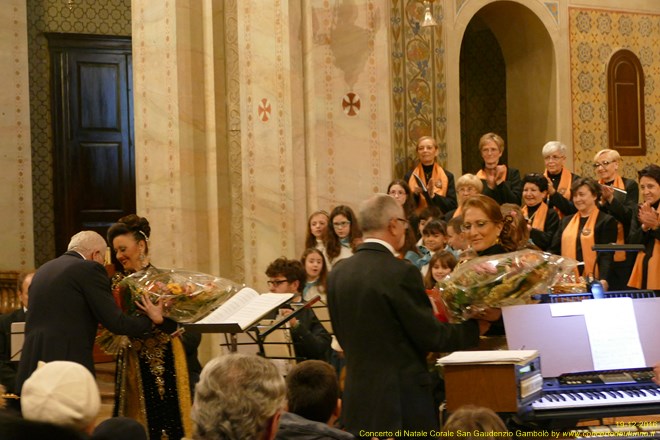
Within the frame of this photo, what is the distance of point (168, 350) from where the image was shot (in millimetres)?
6590

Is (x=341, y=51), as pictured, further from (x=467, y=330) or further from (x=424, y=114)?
(x=467, y=330)

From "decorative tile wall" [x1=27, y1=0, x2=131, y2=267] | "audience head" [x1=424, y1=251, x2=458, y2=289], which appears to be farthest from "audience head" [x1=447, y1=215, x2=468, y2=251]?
"decorative tile wall" [x1=27, y1=0, x2=131, y2=267]

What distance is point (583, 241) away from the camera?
29.8ft

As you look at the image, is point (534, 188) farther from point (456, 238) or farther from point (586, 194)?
point (456, 238)

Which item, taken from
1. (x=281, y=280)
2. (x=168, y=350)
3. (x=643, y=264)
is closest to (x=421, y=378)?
(x=168, y=350)

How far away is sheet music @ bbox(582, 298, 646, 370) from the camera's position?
5414 mm

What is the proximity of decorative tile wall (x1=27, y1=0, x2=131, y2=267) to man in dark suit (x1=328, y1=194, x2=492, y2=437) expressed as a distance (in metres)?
10.3

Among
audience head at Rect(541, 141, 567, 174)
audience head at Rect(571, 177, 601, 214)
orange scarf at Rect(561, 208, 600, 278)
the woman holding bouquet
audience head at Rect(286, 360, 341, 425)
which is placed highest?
audience head at Rect(541, 141, 567, 174)

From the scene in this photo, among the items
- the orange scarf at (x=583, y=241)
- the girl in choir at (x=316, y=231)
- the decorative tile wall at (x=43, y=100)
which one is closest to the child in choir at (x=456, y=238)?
the orange scarf at (x=583, y=241)

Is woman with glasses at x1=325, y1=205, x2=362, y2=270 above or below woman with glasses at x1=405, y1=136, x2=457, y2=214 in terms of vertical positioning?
below

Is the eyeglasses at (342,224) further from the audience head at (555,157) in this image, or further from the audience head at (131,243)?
the audience head at (131,243)

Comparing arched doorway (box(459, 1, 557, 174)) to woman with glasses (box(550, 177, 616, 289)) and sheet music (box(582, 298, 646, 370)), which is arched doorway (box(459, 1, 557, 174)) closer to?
woman with glasses (box(550, 177, 616, 289))

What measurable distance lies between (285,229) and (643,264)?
3.80 m

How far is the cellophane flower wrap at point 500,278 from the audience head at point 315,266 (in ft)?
12.5
